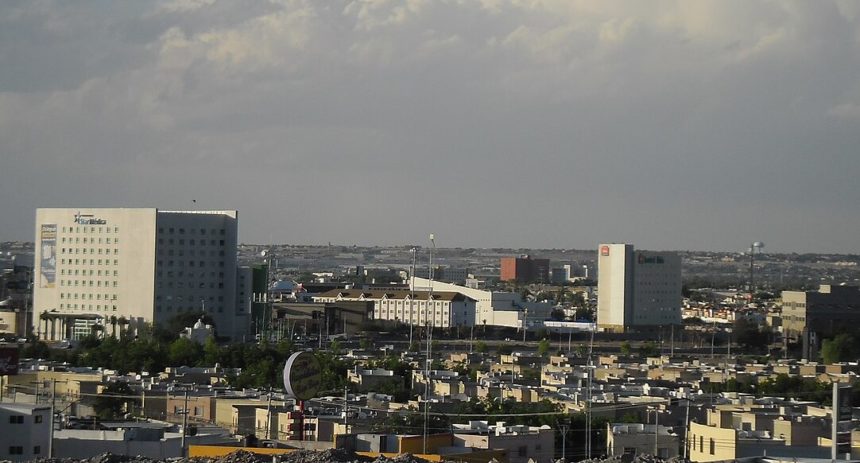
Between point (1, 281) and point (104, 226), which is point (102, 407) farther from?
point (1, 281)

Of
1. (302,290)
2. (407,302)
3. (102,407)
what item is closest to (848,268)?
(302,290)

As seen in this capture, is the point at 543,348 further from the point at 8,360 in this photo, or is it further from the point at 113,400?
the point at 8,360

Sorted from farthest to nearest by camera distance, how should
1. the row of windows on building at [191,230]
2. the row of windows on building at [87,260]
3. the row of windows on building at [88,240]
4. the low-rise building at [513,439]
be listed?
the row of windows on building at [88,240], the row of windows on building at [87,260], the row of windows on building at [191,230], the low-rise building at [513,439]

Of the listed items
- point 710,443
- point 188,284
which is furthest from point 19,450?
point 188,284

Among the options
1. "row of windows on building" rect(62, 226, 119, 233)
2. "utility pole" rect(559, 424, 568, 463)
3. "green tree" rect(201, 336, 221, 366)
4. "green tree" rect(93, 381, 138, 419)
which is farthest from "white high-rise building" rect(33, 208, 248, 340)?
"utility pole" rect(559, 424, 568, 463)

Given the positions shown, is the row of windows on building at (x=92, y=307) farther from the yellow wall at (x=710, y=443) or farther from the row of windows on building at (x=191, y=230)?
the yellow wall at (x=710, y=443)

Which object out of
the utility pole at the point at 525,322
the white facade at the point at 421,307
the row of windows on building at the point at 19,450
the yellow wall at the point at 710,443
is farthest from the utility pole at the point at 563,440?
the white facade at the point at 421,307

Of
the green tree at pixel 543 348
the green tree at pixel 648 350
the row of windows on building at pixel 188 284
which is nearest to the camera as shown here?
the green tree at pixel 543 348
